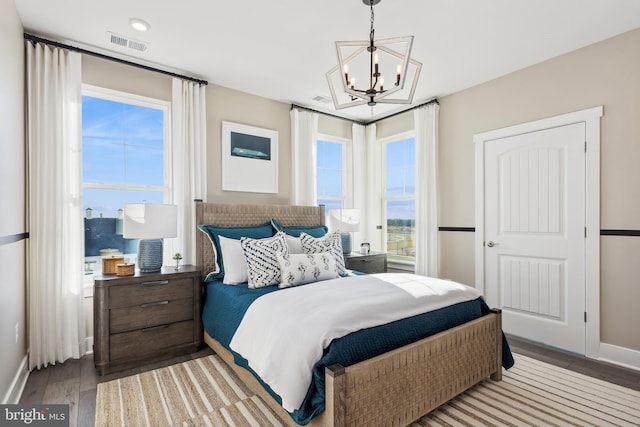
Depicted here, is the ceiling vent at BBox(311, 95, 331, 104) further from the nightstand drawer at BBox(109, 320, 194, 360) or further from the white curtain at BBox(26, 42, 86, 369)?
the nightstand drawer at BBox(109, 320, 194, 360)

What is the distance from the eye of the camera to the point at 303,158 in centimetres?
427

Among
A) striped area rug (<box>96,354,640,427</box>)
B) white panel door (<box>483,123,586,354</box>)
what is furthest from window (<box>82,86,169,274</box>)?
white panel door (<box>483,123,586,354</box>)

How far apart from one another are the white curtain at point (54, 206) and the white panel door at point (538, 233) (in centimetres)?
405

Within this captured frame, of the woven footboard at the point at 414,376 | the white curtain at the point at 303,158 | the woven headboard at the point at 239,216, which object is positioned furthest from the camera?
the white curtain at the point at 303,158

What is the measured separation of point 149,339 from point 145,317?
188mm

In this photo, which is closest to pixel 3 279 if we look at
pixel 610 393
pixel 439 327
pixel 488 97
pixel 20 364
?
pixel 20 364

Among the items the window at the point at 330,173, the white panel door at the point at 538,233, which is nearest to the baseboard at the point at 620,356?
the white panel door at the point at 538,233

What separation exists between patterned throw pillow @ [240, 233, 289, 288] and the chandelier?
51.3 inches

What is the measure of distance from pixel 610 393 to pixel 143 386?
10.8ft

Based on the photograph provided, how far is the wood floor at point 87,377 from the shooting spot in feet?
6.98

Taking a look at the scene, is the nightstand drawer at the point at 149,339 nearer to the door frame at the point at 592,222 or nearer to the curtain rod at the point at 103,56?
the curtain rod at the point at 103,56

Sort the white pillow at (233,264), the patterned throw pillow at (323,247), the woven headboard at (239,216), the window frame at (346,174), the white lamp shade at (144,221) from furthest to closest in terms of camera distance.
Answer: the window frame at (346,174)
the woven headboard at (239,216)
the patterned throw pillow at (323,247)
the white pillow at (233,264)
the white lamp shade at (144,221)

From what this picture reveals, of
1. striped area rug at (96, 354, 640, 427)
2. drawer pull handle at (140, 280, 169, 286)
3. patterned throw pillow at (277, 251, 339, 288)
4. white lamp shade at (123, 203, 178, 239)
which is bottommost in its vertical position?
striped area rug at (96, 354, 640, 427)

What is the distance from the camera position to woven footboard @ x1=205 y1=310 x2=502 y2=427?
1.56m
